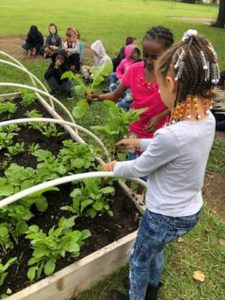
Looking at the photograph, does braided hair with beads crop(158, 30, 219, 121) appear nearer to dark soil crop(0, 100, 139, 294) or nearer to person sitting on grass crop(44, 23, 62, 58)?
dark soil crop(0, 100, 139, 294)

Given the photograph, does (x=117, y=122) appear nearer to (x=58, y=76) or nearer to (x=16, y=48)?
(x=58, y=76)

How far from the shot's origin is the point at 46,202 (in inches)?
115

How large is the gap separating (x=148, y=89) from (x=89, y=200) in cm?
98

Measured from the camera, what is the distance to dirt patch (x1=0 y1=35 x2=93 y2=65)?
29.3 ft

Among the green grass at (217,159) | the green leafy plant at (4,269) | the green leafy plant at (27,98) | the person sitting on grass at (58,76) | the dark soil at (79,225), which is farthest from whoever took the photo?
the person sitting on grass at (58,76)

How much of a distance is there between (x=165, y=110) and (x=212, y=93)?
1.12m

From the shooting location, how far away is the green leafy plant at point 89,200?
9.32ft

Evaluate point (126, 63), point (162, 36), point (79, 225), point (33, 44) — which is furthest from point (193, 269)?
point (33, 44)

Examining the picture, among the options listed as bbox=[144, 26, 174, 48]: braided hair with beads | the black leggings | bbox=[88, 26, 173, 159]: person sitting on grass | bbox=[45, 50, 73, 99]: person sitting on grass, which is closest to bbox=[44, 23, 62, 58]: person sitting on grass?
the black leggings

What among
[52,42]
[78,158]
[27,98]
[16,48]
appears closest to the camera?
[78,158]

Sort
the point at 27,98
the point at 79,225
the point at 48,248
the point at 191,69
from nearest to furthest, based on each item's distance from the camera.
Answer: the point at 191,69
the point at 48,248
the point at 79,225
the point at 27,98

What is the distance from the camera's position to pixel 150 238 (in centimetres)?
209

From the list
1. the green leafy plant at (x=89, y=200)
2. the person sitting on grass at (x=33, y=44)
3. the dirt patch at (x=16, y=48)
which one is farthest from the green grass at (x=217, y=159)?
the person sitting on grass at (x=33, y=44)

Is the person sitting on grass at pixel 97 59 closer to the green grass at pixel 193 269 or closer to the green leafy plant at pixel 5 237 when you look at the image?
the green grass at pixel 193 269
